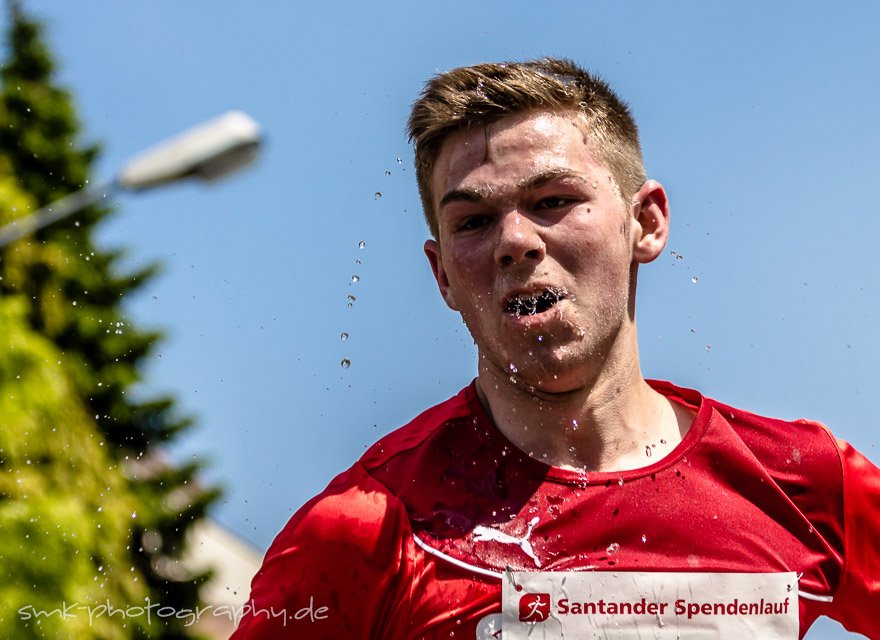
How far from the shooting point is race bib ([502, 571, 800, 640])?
12.8ft

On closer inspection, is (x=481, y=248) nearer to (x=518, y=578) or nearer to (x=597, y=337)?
(x=597, y=337)

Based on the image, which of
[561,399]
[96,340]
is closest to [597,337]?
[561,399]

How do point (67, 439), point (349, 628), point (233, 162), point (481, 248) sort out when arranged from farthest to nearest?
point (67, 439) < point (233, 162) < point (481, 248) < point (349, 628)

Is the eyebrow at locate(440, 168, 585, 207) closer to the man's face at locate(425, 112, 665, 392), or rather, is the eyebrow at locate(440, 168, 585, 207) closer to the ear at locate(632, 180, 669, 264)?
the man's face at locate(425, 112, 665, 392)

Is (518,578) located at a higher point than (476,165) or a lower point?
lower

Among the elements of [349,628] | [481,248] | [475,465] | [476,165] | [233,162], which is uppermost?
[233,162]

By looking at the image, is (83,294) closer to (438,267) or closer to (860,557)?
(438,267)

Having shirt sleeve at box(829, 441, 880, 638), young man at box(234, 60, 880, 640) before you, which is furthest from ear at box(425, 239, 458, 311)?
shirt sleeve at box(829, 441, 880, 638)

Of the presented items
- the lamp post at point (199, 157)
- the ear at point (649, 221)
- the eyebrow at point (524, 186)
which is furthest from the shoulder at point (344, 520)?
the lamp post at point (199, 157)

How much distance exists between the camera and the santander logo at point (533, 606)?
12.8ft

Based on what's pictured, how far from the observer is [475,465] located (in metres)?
4.13

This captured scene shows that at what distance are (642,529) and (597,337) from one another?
587 millimetres

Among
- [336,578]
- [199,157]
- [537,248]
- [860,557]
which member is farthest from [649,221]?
[199,157]

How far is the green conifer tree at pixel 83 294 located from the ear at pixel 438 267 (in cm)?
1590
